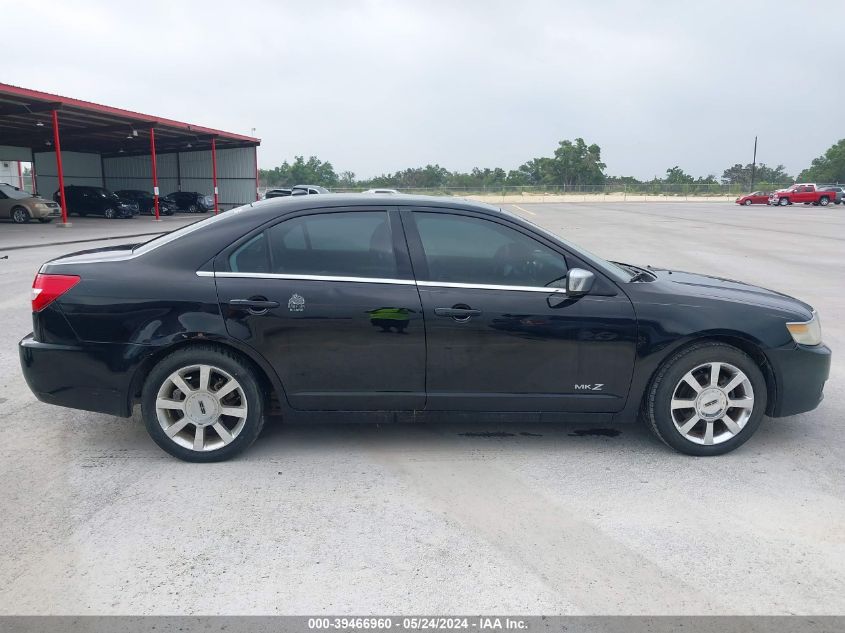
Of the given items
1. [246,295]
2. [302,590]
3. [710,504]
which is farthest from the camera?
[246,295]

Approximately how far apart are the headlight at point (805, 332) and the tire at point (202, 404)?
10.8 feet

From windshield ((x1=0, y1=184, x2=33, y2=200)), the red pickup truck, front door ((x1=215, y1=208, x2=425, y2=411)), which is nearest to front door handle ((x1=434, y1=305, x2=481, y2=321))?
front door ((x1=215, y1=208, x2=425, y2=411))

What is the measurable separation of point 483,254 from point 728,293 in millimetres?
1620

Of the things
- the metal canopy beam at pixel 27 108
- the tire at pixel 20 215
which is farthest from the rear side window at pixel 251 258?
the tire at pixel 20 215

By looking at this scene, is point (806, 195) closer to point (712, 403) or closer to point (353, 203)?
point (712, 403)

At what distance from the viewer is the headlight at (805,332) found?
4199 millimetres

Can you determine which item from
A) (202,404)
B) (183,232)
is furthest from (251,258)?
(202,404)

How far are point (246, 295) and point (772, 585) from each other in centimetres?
302

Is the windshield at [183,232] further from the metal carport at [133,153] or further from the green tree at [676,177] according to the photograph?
the green tree at [676,177]

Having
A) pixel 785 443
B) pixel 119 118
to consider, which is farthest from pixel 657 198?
pixel 785 443

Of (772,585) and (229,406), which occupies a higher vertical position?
(229,406)

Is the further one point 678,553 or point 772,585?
point 678,553

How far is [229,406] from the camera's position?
13.3 ft

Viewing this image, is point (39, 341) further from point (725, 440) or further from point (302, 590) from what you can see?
point (725, 440)
